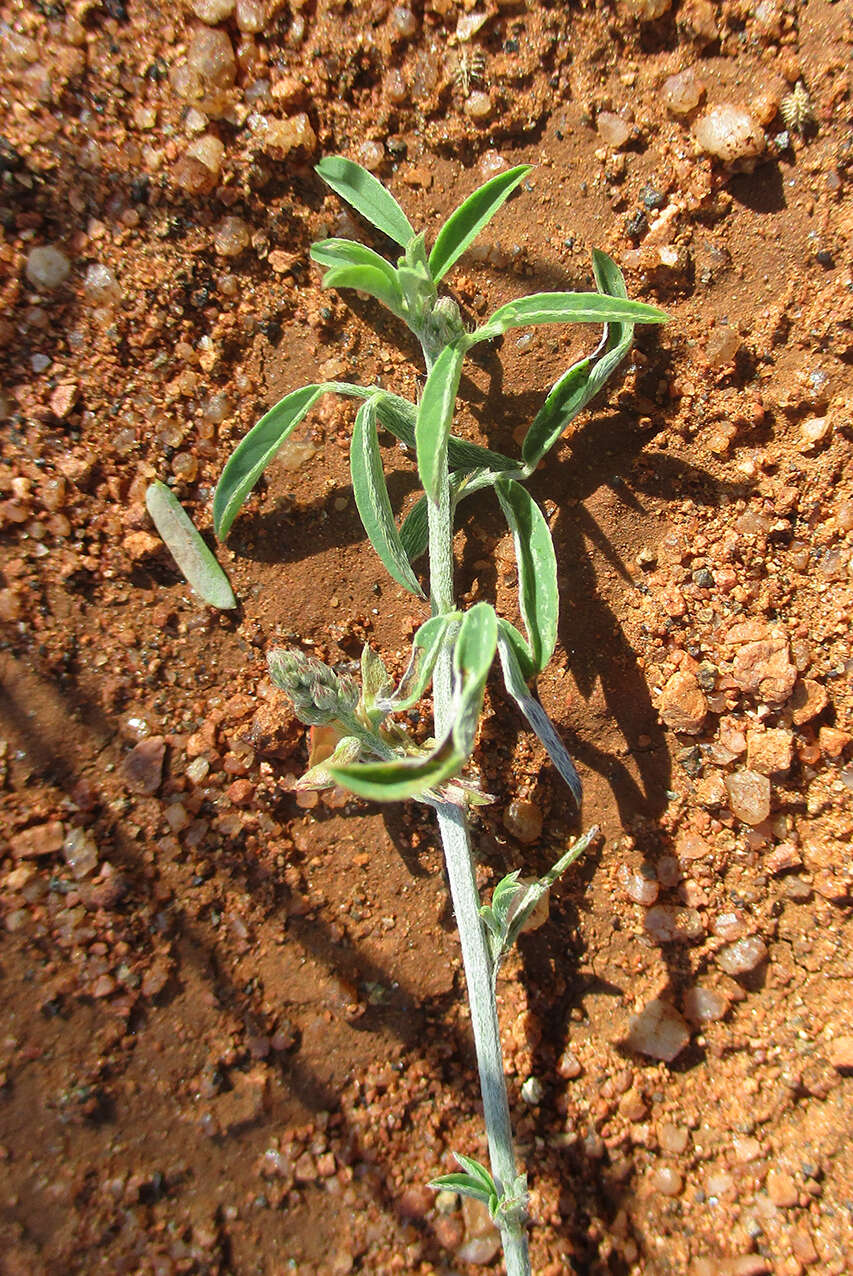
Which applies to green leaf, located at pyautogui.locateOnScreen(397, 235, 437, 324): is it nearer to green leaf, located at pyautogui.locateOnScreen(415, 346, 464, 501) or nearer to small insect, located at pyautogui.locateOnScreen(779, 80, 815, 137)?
green leaf, located at pyautogui.locateOnScreen(415, 346, 464, 501)

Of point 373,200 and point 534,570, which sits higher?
point 373,200

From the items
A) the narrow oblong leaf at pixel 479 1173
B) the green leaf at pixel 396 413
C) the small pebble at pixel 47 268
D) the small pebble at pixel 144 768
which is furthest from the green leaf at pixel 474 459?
the narrow oblong leaf at pixel 479 1173

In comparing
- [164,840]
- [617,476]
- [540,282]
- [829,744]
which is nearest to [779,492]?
[617,476]

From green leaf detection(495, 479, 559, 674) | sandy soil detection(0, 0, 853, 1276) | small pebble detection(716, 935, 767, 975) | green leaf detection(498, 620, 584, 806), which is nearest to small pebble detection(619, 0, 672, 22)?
sandy soil detection(0, 0, 853, 1276)

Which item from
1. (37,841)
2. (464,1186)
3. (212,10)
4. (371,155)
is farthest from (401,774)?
(212,10)

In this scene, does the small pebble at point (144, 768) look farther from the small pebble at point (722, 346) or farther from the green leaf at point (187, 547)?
the small pebble at point (722, 346)

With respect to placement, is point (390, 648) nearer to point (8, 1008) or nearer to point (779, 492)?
point (779, 492)

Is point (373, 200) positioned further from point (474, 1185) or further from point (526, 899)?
point (474, 1185)
